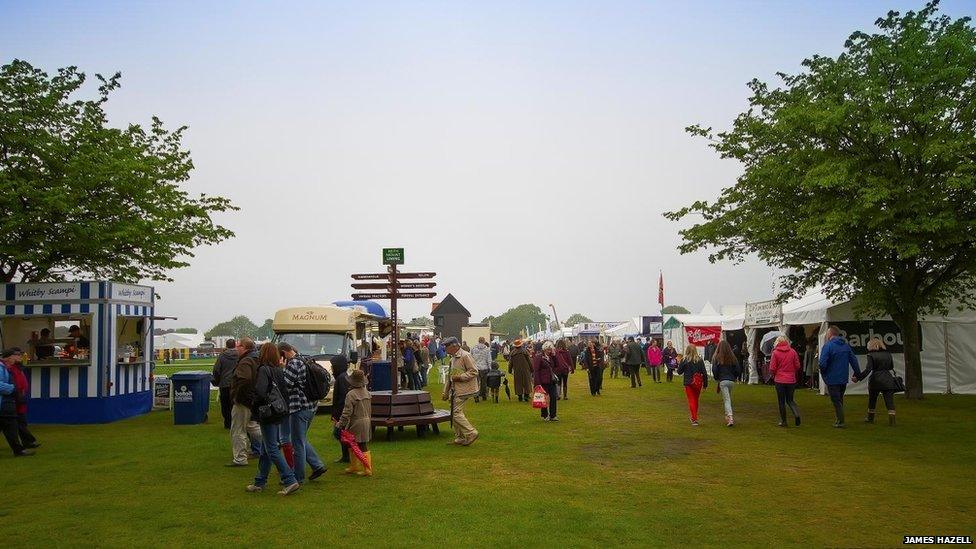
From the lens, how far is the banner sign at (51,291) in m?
16.1

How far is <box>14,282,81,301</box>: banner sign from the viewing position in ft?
52.7

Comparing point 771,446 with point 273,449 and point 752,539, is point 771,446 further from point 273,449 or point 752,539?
point 273,449

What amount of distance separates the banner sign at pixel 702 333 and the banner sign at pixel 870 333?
35.9 ft

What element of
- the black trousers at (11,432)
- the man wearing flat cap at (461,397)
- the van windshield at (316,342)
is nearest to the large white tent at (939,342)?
the man wearing flat cap at (461,397)

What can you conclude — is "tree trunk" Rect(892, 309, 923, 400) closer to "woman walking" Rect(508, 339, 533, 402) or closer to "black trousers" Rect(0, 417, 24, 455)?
"woman walking" Rect(508, 339, 533, 402)

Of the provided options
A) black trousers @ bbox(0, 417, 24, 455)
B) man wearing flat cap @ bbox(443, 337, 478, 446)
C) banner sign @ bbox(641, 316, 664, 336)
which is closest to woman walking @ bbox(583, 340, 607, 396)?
man wearing flat cap @ bbox(443, 337, 478, 446)

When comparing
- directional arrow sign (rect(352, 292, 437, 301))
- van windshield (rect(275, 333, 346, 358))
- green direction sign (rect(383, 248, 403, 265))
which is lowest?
van windshield (rect(275, 333, 346, 358))

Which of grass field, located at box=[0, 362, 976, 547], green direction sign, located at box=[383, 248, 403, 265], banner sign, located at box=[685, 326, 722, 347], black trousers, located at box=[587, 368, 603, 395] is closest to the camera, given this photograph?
grass field, located at box=[0, 362, 976, 547]

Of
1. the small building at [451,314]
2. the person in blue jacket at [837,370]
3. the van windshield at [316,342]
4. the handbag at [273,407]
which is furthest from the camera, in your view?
the small building at [451,314]

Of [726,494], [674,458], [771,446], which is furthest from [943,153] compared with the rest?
[726,494]

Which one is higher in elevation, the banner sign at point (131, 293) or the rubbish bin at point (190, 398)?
the banner sign at point (131, 293)

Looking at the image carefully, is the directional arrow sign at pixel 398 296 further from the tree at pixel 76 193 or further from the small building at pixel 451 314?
the small building at pixel 451 314

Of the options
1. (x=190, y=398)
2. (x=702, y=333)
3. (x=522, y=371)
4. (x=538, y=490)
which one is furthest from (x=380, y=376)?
(x=702, y=333)

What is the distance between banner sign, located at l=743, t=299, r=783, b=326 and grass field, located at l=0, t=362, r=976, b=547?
9177 mm
